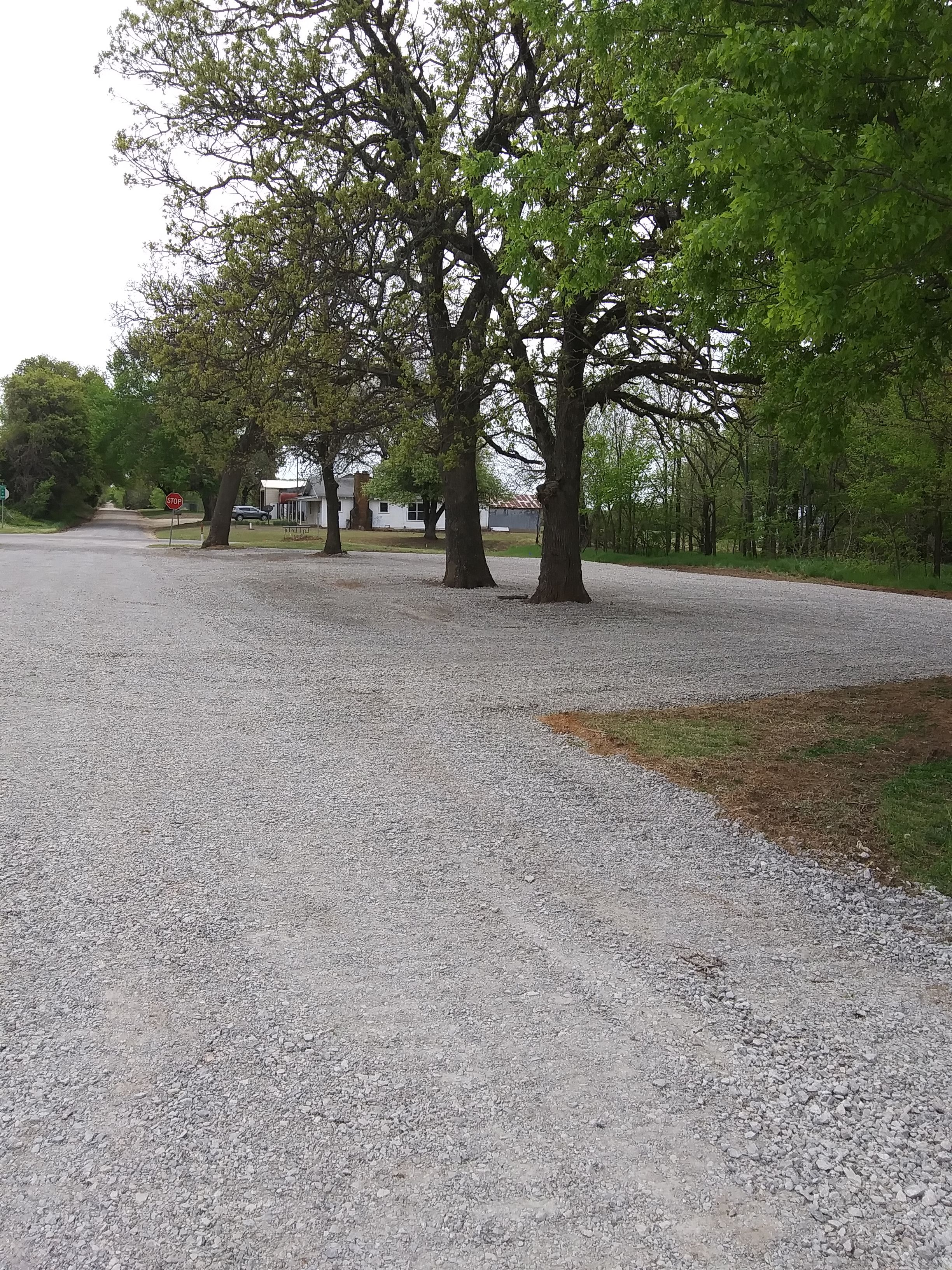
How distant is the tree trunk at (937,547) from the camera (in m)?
24.1

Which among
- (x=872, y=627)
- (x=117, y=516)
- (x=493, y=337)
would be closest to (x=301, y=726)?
(x=493, y=337)

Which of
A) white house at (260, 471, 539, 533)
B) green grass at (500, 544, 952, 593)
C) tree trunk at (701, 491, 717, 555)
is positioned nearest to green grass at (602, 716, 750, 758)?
green grass at (500, 544, 952, 593)

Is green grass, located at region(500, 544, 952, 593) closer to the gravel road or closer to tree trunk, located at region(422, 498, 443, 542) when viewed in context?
tree trunk, located at region(422, 498, 443, 542)

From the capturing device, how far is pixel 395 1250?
214 centimetres

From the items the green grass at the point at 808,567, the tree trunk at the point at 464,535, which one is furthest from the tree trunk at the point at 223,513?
the tree trunk at the point at 464,535

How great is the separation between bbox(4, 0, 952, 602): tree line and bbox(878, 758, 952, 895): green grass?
2.96m

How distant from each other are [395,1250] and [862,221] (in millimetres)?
5648

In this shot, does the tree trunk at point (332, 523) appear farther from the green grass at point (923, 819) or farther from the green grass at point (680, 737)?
the green grass at point (923, 819)

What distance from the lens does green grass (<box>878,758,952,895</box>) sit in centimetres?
464

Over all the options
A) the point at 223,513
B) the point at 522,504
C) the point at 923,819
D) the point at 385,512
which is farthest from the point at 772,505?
the point at 385,512

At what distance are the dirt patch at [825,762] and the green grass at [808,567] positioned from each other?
16241 mm

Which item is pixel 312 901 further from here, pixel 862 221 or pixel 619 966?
pixel 862 221

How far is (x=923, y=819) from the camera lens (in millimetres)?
5266

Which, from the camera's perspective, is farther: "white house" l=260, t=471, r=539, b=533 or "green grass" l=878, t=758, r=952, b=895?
"white house" l=260, t=471, r=539, b=533
